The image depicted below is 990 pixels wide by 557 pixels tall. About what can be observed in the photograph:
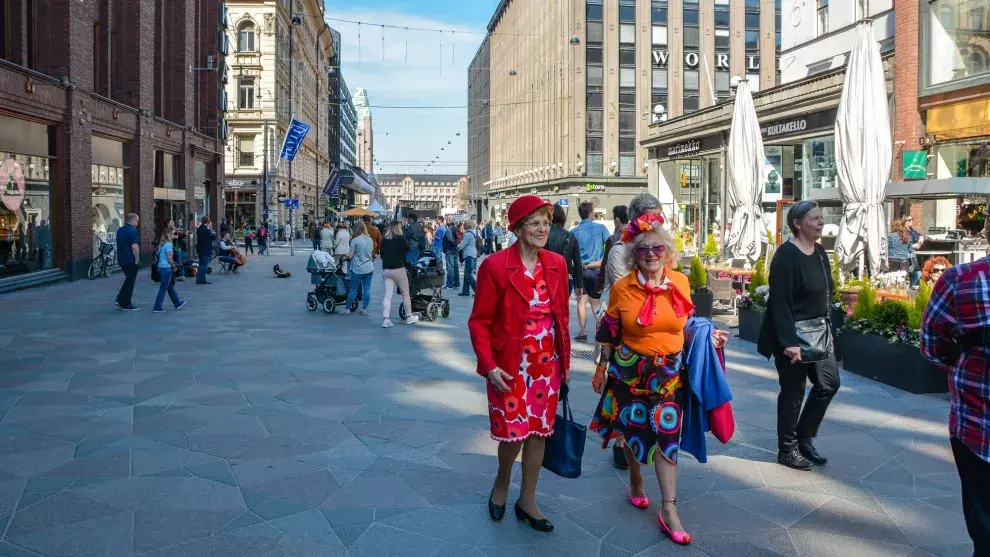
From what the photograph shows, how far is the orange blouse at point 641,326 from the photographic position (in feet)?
15.0

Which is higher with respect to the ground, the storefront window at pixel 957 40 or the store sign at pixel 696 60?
the store sign at pixel 696 60

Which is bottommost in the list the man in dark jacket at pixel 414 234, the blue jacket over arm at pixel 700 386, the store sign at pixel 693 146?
the blue jacket over arm at pixel 700 386

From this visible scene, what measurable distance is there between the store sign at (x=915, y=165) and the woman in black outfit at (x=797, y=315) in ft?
48.5

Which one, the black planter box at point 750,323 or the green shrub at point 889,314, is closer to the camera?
the green shrub at point 889,314

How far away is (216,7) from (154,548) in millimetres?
36485

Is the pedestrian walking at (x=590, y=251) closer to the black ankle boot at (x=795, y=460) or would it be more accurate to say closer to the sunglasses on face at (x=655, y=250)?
the black ankle boot at (x=795, y=460)

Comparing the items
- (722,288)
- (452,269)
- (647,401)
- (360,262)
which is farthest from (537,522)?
(452,269)

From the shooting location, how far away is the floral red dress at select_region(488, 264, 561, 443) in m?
4.50

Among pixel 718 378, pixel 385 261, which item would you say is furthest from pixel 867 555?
pixel 385 261

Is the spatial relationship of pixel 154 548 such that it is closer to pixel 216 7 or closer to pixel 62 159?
pixel 62 159

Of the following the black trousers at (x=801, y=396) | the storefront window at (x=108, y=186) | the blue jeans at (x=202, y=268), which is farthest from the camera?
the storefront window at (x=108, y=186)

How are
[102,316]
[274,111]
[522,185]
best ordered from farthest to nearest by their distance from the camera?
[522,185] → [274,111] → [102,316]

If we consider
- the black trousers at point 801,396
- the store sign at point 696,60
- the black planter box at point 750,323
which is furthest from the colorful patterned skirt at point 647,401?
the store sign at point 696,60

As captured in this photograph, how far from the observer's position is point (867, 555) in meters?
4.38
